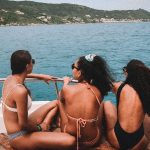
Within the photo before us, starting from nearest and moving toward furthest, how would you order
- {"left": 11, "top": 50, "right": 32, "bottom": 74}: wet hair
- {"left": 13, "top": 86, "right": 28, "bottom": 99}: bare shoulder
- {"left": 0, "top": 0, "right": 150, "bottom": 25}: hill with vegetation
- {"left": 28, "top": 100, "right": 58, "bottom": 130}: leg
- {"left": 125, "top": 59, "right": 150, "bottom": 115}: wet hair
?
{"left": 13, "top": 86, "right": 28, "bottom": 99}: bare shoulder < {"left": 11, "top": 50, "right": 32, "bottom": 74}: wet hair < {"left": 125, "top": 59, "right": 150, "bottom": 115}: wet hair < {"left": 28, "top": 100, "right": 58, "bottom": 130}: leg < {"left": 0, "top": 0, "right": 150, "bottom": 25}: hill with vegetation

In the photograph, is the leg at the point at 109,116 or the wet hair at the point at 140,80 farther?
the leg at the point at 109,116

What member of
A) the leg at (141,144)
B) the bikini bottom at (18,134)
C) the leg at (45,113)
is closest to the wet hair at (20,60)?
the bikini bottom at (18,134)

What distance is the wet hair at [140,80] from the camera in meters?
3.52

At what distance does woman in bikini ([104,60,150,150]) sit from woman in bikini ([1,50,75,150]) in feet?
1.79

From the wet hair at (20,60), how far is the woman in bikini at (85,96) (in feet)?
1.54

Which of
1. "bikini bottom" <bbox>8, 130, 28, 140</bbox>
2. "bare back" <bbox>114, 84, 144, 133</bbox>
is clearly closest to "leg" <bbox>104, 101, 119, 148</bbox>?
"bare back" <bbox>114, 84, 144, 133</bbox>

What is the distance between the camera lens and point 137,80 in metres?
3.55

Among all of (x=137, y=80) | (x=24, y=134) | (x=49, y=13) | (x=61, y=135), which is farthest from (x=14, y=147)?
(x=49, y=13)

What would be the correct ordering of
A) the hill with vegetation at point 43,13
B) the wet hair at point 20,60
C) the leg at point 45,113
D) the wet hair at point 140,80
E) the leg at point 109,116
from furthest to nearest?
1. the hill with vegetation at point 43,13
2. the leg at point 45,113
3. the leg at point 109,116
4. the wet hair at point 140,80
5. the wet hair at point 20,60

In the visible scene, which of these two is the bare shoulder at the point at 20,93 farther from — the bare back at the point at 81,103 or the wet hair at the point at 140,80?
the wet hair at the point at 140,80

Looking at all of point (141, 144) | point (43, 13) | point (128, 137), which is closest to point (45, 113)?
point (128, 137)

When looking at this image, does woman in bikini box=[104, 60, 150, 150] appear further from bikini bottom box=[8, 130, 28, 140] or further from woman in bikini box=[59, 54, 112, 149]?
bikini bottom box=[8, 130, 28, 140]

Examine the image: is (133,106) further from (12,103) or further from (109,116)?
(12,103)

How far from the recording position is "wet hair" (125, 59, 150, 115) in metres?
3.52
